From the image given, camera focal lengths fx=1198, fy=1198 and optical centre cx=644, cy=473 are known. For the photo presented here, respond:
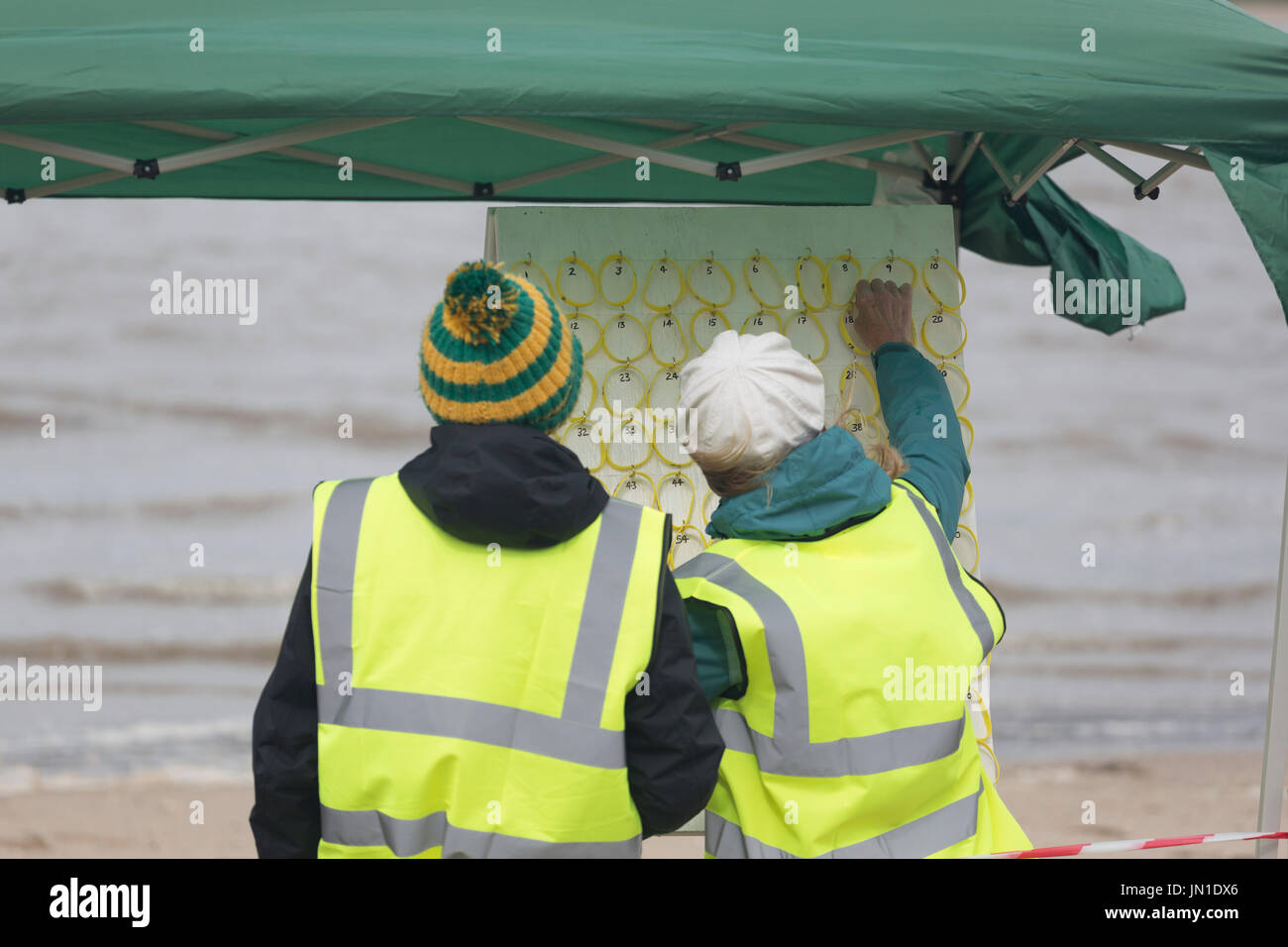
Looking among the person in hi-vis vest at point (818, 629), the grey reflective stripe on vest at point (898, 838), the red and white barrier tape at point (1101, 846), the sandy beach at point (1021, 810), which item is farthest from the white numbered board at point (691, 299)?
the sandy beach at point (1021, 810)

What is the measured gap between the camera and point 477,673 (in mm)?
1532

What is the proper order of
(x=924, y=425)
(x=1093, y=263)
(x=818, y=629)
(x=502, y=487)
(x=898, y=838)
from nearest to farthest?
(x=502, y=487) < (x=818, y=629) < (x=898, y=838) < (x=924, y=425) < (x=1093, y=263)

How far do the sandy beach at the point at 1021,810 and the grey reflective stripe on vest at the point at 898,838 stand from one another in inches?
100

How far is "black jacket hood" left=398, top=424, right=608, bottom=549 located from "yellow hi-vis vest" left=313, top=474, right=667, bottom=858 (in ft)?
0.12

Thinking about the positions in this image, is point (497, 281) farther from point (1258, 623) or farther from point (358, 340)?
point (1258, 623)

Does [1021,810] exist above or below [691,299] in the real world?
below

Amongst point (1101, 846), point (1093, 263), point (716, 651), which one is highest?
point (1093, 263)

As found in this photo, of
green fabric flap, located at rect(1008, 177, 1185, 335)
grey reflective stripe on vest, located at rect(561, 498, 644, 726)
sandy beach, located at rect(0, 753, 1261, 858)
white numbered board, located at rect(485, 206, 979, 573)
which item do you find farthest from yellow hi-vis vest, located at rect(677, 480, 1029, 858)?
sandy beach, located at rect(0, 753, 1261, 858)

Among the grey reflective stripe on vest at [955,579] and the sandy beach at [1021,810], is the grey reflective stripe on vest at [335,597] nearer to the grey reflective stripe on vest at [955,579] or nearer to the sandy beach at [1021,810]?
the grey reflective stripe on vest at [955,579]

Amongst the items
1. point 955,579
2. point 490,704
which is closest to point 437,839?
point 490,704

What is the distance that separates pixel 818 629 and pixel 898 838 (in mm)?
374

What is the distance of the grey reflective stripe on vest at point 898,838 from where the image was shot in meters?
1.80

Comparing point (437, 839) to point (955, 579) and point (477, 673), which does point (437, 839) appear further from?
point (955, 579)

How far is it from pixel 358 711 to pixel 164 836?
364cm
